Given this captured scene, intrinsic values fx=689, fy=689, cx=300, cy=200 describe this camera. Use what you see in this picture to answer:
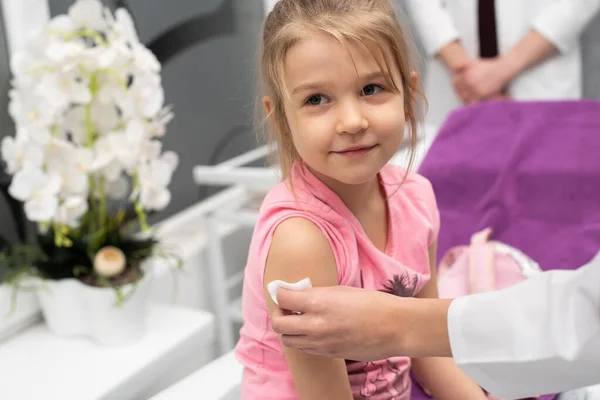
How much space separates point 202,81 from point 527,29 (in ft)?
3.09

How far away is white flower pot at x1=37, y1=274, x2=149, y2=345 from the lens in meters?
1.33

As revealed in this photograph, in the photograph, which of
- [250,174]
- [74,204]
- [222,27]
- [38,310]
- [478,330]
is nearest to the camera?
[478,330]

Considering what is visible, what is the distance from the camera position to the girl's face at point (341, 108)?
2.68ft

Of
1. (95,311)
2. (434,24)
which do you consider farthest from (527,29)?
(95,311)

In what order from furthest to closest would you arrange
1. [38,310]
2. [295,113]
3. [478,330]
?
[38,310], [295,113], [478,330]

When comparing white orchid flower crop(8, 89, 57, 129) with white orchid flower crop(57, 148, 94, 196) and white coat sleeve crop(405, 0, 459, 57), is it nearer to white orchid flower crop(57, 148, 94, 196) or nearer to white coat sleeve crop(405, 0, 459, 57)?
white orchid flower crop(57, 148, 94, 196)

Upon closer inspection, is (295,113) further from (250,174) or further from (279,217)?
(250,174)

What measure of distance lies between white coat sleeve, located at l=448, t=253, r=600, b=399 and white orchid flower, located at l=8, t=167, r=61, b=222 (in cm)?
80

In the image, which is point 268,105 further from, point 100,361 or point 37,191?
Answer: point 100,361

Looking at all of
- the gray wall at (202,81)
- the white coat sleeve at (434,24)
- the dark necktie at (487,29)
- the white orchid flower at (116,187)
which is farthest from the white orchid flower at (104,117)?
the dark necktie at (487,29)

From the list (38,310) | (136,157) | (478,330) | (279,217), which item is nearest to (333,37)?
(279,217)

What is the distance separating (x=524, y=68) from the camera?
78.2 inches

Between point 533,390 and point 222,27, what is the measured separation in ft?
4.86

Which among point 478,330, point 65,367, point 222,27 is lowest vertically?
point 65,367
